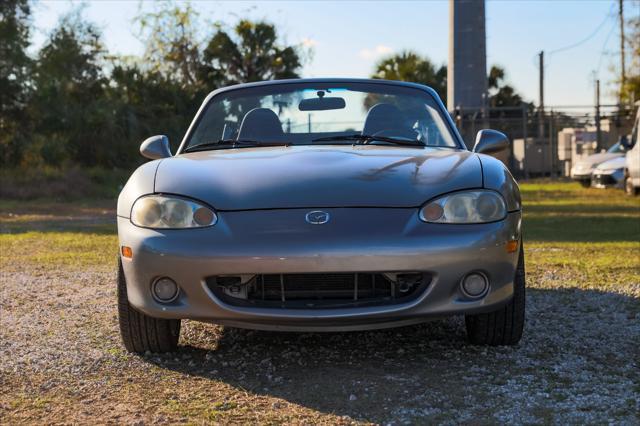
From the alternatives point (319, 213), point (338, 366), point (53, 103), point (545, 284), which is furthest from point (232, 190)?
point (53, 103)

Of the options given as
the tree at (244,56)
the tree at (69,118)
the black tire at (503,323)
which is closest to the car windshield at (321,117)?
the black tire at (503,323)

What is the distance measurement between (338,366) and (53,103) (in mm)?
23308

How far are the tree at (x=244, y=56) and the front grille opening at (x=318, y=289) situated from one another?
29221 millimetres

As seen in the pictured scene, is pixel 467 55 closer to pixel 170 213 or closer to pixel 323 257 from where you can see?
pixel 170 213

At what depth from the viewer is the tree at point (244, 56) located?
106 ft

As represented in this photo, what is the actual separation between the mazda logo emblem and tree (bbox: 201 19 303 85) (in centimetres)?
2922

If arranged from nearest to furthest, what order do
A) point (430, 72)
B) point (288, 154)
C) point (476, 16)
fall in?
point (288, 154), point (476, 16), point (430, 72)

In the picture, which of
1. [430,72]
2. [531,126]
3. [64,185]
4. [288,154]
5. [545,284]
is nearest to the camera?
[288,154]

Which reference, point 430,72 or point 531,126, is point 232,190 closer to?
point 531,126

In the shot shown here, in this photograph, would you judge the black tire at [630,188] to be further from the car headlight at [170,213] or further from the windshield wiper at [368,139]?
the car headlight at [170,213]

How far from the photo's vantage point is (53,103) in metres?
25.1

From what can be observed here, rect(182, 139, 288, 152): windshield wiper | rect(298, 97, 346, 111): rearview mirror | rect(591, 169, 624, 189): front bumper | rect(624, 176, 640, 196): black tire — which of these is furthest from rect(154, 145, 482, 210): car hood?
rect(591, 169, 624, 189): front bumper

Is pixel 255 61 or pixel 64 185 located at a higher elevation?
pixel 255 61

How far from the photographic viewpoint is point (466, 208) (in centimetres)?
348
